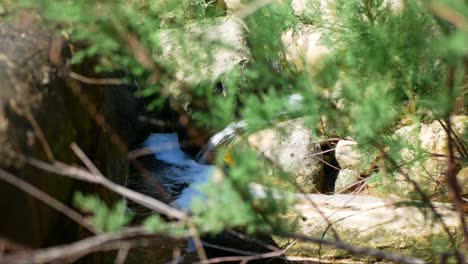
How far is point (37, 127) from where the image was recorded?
2.27 meters

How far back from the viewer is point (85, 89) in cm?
349

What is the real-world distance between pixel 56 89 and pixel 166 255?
2.15m

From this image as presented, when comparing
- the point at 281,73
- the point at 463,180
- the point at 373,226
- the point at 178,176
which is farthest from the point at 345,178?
the point at 281,73

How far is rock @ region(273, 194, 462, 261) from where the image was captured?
4.11m

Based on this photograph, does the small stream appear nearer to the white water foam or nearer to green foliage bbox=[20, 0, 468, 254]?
the white water foam

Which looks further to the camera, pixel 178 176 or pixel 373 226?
pixel 178 176

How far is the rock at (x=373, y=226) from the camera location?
411 cm

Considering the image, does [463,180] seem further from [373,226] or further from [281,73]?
[281,73]

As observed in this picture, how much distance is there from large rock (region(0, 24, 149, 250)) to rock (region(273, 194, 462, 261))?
172 cm

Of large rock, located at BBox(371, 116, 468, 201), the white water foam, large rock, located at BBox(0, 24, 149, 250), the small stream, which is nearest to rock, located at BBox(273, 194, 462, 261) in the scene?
large rock, located at BBox(371, 116, 468, 201)

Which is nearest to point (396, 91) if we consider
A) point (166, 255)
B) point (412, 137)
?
point (412, 137)

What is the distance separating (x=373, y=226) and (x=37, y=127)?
9.43ft

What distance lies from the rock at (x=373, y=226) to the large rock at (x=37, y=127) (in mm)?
1721

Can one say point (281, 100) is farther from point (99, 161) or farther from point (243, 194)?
point (99, 161)
